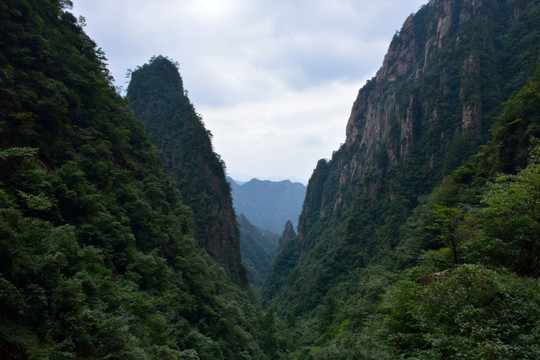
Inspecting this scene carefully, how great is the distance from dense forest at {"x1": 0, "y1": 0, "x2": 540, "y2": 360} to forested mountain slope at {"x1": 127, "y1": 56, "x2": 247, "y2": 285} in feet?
1.25

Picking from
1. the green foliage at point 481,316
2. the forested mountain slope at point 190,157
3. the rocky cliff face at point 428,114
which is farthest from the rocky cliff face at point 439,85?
the green foliage at point 481,316

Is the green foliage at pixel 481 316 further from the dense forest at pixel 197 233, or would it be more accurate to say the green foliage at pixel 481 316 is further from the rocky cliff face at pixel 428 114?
the rocky cliff face at pixel 428 114

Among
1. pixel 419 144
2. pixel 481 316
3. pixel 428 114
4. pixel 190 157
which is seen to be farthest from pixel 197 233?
pixel 428 114

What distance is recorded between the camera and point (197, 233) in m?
36.5

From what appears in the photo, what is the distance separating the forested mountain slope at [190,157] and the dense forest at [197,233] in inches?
15.0

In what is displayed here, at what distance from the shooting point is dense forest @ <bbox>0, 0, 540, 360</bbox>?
6.59 metres

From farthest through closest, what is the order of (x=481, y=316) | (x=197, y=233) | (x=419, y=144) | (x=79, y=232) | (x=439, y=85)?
1. (x=439, y=85)
2. (x=419, y=144)
3. (x=197, y=233)
4. (x=79, y=232)
5. (x=481, y=316)

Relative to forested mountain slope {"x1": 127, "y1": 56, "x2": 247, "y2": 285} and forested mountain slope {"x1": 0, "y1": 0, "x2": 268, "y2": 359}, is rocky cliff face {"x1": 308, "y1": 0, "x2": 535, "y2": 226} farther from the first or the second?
forested mountain slope {"x1": 0, "y1": 0, "x2": 268, "y2": 359}

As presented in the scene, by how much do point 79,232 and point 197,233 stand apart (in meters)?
25.7

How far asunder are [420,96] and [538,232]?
55.2m

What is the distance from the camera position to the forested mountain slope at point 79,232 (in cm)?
709

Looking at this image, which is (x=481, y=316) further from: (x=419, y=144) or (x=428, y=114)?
(x=428, y=114)

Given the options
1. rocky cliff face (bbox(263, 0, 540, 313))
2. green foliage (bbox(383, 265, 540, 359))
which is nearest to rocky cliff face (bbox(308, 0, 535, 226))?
rocky cliff face (bbox(263, 0, 540, 313))

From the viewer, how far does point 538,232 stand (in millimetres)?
7645
